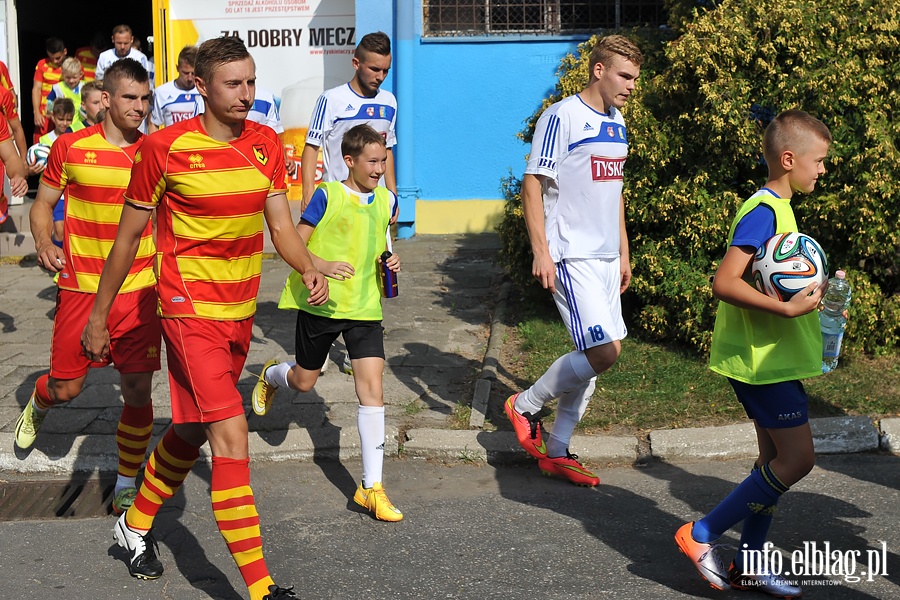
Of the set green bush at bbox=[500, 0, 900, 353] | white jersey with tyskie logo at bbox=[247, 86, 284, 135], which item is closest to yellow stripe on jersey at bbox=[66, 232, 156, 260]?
white jersey with tyskie logo at bbox=[247, 86, 284, 135]

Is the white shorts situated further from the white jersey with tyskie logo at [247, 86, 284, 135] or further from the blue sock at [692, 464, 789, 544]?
the white jersey with tyskie logo at [247, 86, 284, 135]

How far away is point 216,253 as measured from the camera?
4238mm

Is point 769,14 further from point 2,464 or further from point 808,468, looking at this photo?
point 2,464

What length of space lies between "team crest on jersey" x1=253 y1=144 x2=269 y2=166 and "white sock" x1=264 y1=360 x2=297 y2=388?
1726mm

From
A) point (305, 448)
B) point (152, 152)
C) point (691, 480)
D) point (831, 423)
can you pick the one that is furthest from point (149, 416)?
point (831, 423)

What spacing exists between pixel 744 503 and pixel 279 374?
2672mm

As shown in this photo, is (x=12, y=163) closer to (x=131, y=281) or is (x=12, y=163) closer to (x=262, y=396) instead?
(x=131, y=281)

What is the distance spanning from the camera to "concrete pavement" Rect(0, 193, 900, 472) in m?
5.91

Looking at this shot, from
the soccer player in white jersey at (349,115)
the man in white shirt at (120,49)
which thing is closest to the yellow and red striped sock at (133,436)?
the soccer player in white jersey at (349,115)

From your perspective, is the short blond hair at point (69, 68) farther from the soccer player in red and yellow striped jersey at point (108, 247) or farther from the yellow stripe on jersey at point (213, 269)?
the yellow stripe on jersey at point (213, 269)

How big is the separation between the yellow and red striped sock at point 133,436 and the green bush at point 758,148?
11.5 ft

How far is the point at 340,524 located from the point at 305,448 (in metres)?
1.00

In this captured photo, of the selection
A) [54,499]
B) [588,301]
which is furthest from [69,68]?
[588,301]

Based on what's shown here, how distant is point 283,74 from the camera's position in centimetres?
1230
